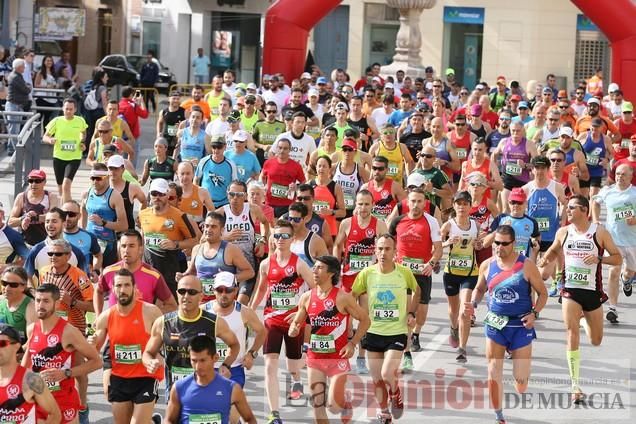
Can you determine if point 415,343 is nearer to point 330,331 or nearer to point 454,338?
point 454,338

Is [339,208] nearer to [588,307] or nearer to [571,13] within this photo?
[588,307]

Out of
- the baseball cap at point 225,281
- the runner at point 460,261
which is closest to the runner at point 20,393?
the baseball cap at point 225,281

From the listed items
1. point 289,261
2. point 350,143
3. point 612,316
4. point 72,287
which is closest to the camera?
point 72,287

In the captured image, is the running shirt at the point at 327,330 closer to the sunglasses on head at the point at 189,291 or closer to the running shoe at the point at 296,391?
the running shoe at the point at 296,391

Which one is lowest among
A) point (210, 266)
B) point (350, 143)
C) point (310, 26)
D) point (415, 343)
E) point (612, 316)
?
point (415, 343)

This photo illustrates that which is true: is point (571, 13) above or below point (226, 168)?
above

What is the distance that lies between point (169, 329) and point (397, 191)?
5.79m

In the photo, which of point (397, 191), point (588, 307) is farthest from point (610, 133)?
point (588, 307)

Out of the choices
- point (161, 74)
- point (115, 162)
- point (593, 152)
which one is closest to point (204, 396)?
point (115, 162)

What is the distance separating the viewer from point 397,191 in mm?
14867

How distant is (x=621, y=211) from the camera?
50.0ft

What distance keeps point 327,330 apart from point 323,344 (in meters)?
0.10

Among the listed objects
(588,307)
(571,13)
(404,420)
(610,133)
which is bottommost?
(404,420)

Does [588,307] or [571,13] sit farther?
[571,13]
